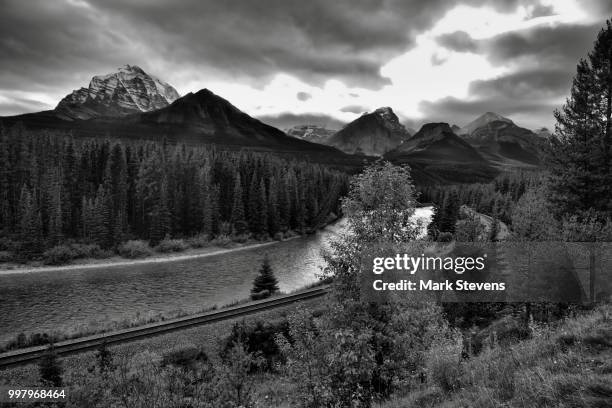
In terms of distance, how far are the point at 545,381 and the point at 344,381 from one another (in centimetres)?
670

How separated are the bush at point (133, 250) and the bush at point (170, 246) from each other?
2.43 metres

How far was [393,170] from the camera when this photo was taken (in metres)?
14.9

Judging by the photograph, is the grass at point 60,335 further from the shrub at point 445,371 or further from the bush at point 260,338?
the shrub at point 445,371

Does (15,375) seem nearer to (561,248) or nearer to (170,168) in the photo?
(561,248)

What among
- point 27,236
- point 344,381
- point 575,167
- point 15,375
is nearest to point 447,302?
point 575,167

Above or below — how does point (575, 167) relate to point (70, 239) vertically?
above

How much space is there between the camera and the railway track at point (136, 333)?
2284cm

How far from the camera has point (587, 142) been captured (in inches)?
934

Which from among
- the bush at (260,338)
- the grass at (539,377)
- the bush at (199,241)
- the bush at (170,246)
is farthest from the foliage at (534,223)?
the bush at (199,241)

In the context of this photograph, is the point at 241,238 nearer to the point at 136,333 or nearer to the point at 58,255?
the point at 58,255

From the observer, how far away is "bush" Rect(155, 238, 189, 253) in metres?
74.3

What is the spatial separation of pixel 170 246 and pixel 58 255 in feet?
61.4

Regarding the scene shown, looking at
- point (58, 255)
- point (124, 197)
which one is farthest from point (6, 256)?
point (124, 197)

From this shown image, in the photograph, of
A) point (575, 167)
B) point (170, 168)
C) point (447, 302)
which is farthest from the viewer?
point (170, 168)
